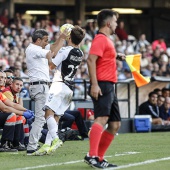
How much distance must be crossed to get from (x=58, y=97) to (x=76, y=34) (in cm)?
96

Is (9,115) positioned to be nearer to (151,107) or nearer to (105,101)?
(105,101)

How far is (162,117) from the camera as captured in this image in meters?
20.4

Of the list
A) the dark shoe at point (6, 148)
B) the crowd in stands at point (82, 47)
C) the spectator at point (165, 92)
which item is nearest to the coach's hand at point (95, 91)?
the dark shoe at point (6, 148)

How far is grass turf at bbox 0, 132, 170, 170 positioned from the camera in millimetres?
10750

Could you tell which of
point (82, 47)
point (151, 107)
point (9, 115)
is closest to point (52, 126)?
point (9, 115)

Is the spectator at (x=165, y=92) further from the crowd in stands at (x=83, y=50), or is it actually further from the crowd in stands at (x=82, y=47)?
the crowd in stands at (x=82, y=47)

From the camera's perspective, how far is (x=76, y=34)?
12328mm

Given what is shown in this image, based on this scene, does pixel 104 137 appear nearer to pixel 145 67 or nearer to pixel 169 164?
pixel 169 164

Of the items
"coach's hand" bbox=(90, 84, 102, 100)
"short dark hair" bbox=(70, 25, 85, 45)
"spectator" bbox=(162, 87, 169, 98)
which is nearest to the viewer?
"coach's hand" bbox=(90, 84, 102, 100)

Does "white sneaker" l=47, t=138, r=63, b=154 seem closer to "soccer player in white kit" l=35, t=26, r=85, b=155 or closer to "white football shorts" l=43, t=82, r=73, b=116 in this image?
"soccer player in white kit" l=35, t=26, r=85, b=155

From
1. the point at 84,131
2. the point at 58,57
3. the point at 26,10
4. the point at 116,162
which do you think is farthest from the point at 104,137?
the point at 26,10

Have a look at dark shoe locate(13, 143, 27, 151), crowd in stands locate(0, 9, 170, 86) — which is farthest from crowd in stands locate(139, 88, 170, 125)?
dark shoe locate(13, 143, 27, 151)

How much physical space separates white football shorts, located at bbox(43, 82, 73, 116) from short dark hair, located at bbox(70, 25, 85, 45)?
0.66 metres

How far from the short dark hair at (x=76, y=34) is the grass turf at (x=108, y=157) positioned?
170 cm
